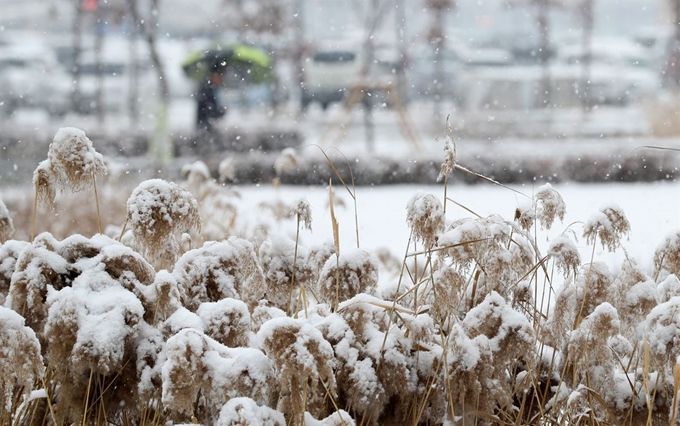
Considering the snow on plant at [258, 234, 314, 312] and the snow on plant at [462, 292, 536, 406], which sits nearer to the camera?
the snow on plant at [462, 292, 536, 406]

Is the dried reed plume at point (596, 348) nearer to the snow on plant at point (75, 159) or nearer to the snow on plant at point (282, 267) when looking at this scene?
the snow on plant at point (282, 267)

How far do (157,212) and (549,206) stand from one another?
50cm

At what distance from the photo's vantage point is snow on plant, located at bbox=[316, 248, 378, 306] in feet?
3.45

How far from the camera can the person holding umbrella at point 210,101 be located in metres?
8.20

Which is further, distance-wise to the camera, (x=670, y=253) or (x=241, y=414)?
(x=670, y=253)

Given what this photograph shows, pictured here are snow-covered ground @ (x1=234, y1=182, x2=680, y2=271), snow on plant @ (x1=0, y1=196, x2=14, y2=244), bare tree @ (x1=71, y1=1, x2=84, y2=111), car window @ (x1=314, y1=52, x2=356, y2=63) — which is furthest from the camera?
car window @ (x1=314, y1=52, x2=356, y2=63)

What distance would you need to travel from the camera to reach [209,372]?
835 mm

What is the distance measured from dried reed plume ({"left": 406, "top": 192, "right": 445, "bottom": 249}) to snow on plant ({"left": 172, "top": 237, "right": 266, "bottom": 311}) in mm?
238

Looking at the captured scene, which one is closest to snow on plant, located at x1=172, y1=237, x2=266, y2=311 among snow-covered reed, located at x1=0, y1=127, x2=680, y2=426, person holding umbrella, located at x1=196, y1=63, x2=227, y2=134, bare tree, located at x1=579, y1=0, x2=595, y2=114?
snow-covered reed, located at x1=0, y1=127, x2=680, y2=426

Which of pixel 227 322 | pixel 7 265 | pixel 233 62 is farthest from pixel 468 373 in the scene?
pixel 233 62

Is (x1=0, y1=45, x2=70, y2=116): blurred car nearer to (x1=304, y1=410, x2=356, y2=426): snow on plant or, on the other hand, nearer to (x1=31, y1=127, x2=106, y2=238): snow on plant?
(x1=31, y1=127, x2=106, y2=238): snow on plant

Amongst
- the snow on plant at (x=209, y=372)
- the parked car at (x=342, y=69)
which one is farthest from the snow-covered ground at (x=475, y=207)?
the snow on plant at (x=209, y=372)

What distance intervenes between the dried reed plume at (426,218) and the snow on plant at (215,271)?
0.78 feet

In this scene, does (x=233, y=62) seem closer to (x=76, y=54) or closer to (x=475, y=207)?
(x=76, y=54)
